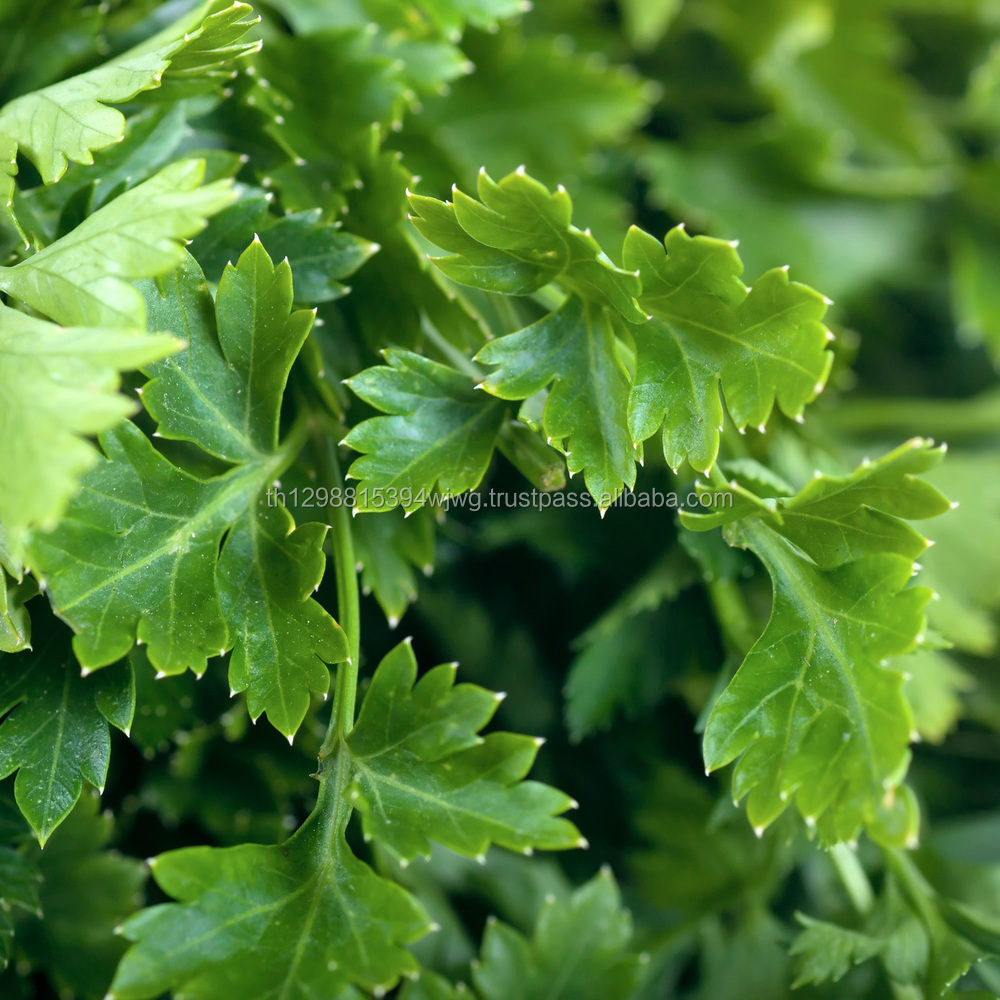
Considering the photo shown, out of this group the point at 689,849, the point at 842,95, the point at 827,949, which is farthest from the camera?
the point at 842,95

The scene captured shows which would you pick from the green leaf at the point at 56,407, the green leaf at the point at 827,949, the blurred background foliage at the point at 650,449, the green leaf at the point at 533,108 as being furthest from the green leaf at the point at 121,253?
the green leaf at the point at 827,949

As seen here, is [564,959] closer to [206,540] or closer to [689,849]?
[689,849]

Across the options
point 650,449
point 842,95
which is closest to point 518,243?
point 650,449

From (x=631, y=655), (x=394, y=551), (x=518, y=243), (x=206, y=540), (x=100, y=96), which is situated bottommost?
(x=631, y=655)

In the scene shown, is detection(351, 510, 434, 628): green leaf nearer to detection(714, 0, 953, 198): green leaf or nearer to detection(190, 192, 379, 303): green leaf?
detection(190, 192, 379, 303): green leaf

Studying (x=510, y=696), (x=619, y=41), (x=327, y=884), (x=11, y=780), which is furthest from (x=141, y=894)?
(x=619, y=41)

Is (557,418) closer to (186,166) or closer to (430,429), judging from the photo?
(430,429)
